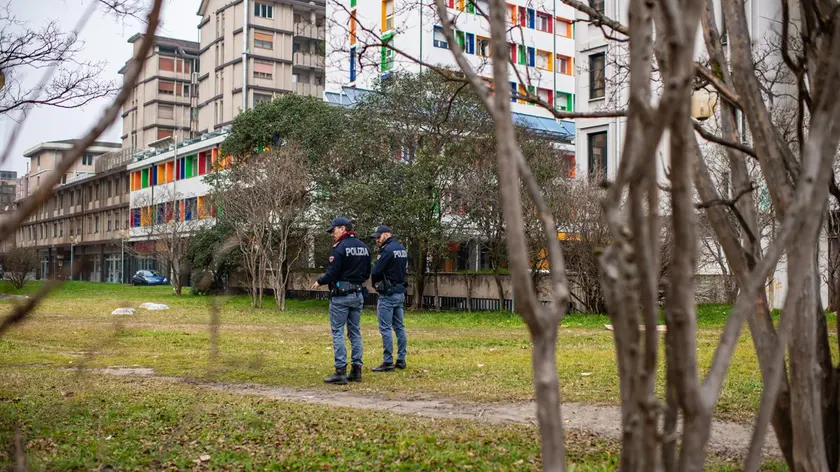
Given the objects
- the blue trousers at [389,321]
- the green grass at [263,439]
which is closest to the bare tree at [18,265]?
the green grass at [263,439]

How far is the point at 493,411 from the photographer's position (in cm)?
832

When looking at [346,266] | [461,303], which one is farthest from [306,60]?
[346,266]

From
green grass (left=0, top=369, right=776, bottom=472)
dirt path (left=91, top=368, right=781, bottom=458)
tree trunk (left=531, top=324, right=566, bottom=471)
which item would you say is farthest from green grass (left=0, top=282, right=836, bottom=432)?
tree trunk (left=531, top=324, right=566, bottom=471)

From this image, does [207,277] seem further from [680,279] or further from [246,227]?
[246,227]

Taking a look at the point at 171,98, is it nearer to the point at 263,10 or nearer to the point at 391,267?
the point at 263,10

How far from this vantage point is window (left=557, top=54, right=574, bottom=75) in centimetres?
5894

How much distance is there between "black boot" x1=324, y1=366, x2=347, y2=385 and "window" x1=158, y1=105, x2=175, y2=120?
78.5 meters

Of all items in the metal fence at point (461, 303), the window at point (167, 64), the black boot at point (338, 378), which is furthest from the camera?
the window at point (167, 64)

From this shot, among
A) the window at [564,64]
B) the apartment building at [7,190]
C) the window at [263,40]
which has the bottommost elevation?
the apartment building at [7,190]

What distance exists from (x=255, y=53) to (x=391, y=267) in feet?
197

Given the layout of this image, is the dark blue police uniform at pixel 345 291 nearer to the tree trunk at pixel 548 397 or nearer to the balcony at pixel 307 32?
the tree trunk at pixel 548 397

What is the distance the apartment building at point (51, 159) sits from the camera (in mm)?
1771

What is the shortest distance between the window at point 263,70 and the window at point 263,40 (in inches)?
50.7

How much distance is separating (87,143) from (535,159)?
28915 millimetres
